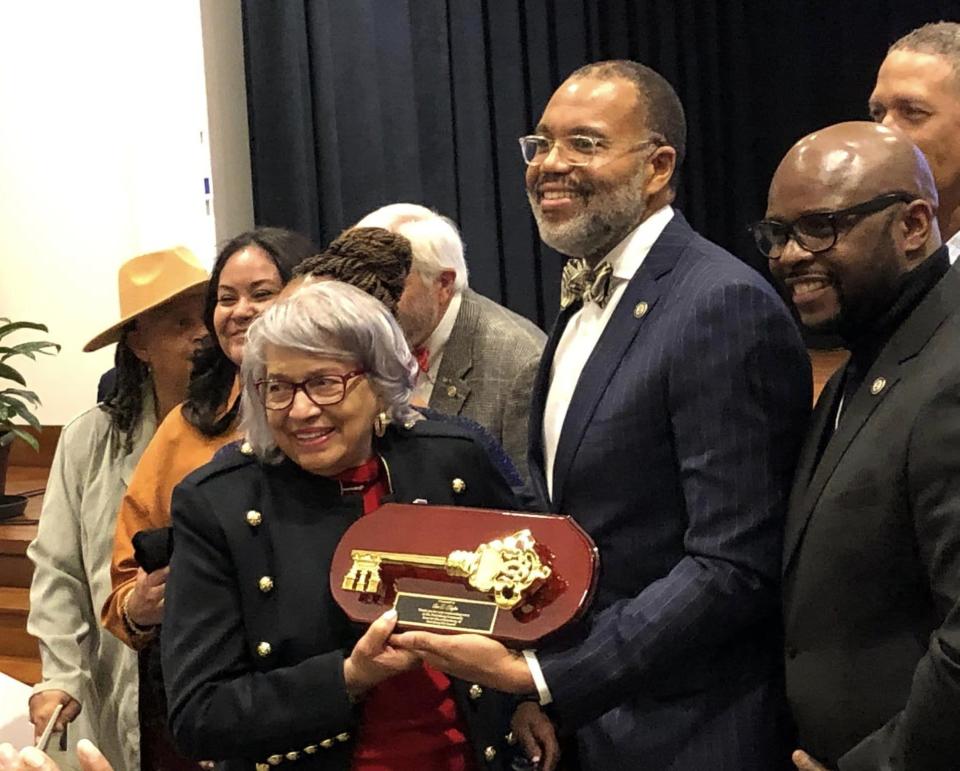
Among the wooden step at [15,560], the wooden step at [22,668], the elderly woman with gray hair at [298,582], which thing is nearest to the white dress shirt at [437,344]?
the elderly woman with gray hair at [298,582]

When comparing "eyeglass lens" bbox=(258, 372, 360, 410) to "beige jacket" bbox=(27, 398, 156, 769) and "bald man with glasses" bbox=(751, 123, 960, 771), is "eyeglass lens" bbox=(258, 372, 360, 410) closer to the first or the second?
"bald man with glasses" bbox=(751, 123, 960, 771)

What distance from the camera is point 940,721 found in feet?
3.51

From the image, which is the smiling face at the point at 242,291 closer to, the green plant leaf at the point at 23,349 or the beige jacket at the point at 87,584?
the beige jacket at the point at 87,584

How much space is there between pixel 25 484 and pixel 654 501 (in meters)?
3.49

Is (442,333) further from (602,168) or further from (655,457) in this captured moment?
(655,457)

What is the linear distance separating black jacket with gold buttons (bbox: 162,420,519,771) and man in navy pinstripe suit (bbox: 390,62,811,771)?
158 millimetres

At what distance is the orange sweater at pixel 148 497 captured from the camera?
5.99 ft

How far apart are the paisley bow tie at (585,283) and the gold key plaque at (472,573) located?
0.46m

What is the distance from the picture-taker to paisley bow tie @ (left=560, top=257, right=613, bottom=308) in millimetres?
1614

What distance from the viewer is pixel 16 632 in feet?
10.9

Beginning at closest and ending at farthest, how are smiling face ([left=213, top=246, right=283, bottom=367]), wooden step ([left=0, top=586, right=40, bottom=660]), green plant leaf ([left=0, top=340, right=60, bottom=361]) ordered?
smiling face ([left=213, top=246, right=283, bottom=367])
wooden step ([left=0, top=586, right=40, bottom=660])
green plant leaf ([left=0, top=340, right=60, bottom=361])

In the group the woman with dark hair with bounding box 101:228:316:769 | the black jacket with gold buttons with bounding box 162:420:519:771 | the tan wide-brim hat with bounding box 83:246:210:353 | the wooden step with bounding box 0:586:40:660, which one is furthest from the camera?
the wooden step with bounding box 0:586:40:660

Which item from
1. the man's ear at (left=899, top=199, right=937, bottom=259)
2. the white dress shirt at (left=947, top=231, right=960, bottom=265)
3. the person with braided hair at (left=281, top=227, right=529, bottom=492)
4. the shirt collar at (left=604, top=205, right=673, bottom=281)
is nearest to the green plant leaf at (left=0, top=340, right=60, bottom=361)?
the person with braided hair at (left=281, top=227, right=529, bottom=492)

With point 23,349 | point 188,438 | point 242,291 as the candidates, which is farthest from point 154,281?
point 23,349
